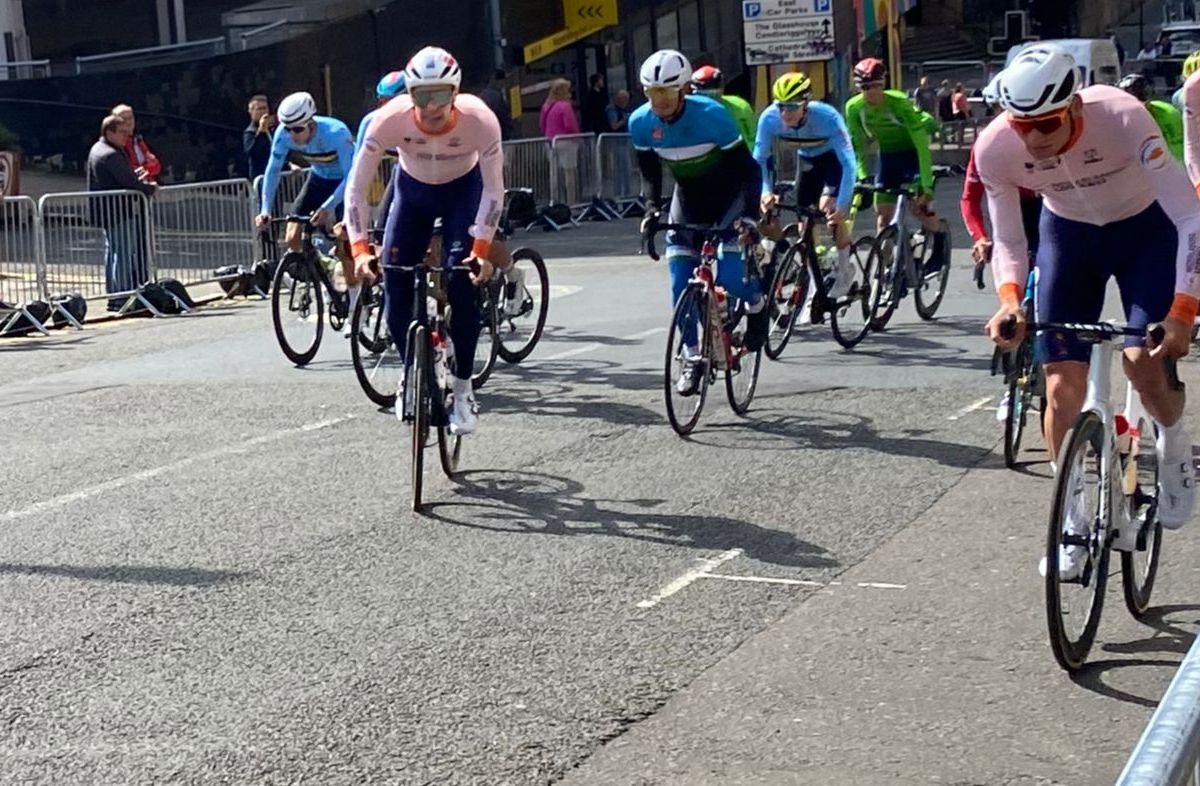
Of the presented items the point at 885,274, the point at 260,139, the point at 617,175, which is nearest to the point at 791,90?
the point at 885,274

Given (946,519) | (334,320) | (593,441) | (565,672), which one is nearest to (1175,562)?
(946,519)

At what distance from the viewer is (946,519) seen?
8062mm

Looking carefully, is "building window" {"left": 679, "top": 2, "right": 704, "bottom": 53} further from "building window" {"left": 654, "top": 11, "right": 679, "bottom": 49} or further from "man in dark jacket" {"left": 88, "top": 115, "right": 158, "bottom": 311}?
"man in dark jacket" {"left": 88, "top": 115, "right": 158, "bottom": 311}

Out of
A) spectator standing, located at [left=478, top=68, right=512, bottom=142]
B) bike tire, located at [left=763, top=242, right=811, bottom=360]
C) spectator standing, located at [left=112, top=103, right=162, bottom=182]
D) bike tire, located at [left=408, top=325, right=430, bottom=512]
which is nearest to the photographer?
bike tire, located at [left=408, top=325, right=430, bottom=512]

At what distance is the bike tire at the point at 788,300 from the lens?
40.4 ft

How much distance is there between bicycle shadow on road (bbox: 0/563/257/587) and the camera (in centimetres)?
730

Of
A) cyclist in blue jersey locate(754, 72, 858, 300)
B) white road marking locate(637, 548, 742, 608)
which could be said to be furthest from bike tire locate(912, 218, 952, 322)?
white road marking locate(637, 548, 742, 608)

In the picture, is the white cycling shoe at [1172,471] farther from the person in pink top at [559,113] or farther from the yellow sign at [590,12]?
the yellow sign at [590,12]

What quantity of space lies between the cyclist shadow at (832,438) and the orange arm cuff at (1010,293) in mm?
2962

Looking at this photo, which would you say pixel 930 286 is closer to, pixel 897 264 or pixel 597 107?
pixel 897 264

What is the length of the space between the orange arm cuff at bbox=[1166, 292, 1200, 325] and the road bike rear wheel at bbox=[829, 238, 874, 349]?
22.6 feet

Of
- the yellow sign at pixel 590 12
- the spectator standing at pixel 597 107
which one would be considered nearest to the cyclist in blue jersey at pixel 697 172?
the spectator standing at pixel 597 107

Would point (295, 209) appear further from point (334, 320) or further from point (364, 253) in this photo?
point (364, 253)

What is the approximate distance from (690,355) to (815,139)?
3.46 metres
